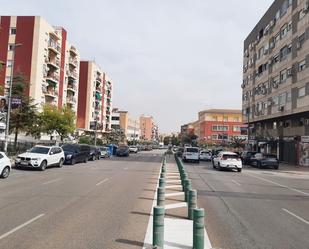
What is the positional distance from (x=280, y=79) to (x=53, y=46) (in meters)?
36.4

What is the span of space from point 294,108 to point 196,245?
1532 inches

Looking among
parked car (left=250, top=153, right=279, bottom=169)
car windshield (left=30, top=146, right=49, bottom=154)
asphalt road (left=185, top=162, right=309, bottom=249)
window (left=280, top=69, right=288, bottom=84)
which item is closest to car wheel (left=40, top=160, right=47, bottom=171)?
car windshield (left=30, top=146, right=49, bottom=154)

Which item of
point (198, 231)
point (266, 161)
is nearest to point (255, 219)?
point (198, 231)

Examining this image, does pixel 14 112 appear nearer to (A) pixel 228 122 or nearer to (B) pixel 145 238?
(B) pixel 145 238

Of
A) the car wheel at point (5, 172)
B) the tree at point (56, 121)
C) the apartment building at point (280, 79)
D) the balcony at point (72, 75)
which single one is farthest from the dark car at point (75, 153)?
the balcony at point (72, 75)

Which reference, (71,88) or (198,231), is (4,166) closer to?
(198,231)

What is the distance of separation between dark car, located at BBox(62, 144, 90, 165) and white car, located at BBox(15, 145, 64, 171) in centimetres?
437

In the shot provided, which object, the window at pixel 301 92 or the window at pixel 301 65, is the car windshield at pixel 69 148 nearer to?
the window at pixel 301 92

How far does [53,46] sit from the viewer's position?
213 ft

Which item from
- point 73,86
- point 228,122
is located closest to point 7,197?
point 73,86

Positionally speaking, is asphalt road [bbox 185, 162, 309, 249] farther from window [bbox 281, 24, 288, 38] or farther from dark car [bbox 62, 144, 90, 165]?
window [bbox 281, 24, 288, 38]

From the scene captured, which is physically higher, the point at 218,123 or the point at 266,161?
the point at 218,123

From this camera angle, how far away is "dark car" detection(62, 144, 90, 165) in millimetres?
32866

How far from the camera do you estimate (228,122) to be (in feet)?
458
